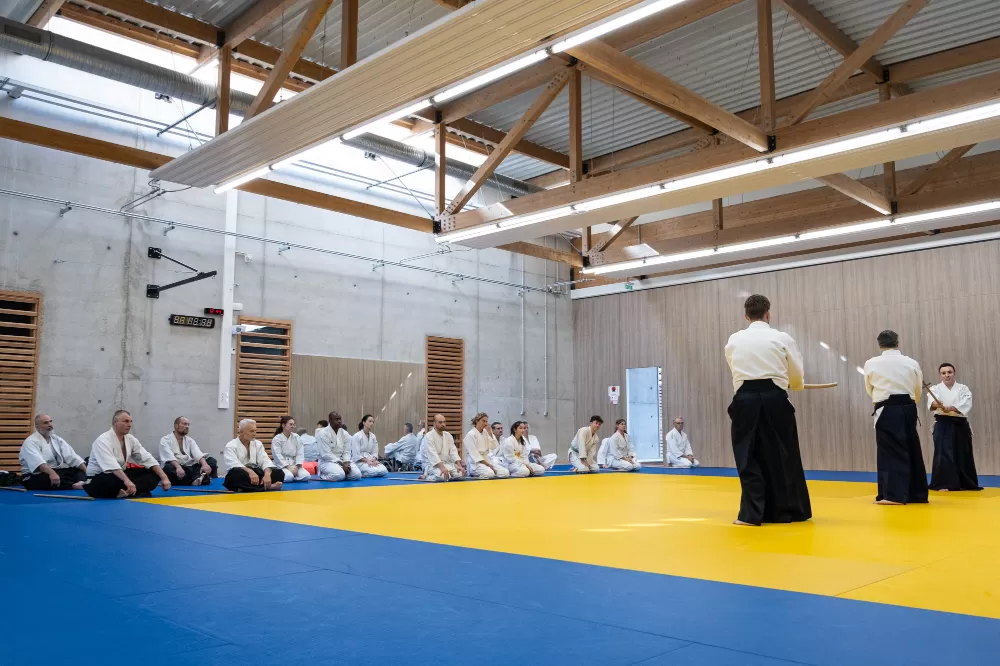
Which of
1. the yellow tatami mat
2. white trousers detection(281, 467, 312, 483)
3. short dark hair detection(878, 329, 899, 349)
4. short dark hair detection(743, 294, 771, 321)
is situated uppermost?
Result: short dark hair detection(743, 294, 771, 321)

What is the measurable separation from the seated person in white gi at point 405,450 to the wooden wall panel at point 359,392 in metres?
0.38

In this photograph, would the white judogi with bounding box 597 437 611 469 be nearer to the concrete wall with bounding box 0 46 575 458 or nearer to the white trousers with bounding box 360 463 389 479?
→ the concrete wall with bounding box 0 46 575 458

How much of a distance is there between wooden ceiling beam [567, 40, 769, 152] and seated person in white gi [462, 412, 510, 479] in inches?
248

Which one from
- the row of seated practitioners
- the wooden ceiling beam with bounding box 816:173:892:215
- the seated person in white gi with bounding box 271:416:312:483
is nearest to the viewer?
the row of seated practitioners

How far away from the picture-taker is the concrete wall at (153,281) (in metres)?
11.1

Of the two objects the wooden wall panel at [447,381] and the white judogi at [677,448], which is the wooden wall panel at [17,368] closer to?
the wooden wall panel at [447,381]

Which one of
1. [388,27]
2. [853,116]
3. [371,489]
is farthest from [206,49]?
[853,116]

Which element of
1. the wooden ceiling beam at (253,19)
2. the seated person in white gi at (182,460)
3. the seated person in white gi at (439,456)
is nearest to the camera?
the wooden ceiling beam at (253,19)

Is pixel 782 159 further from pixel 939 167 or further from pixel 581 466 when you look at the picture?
pixel 581 466

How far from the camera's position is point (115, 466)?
25.7ft

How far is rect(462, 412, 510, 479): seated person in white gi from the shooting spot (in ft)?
41.1

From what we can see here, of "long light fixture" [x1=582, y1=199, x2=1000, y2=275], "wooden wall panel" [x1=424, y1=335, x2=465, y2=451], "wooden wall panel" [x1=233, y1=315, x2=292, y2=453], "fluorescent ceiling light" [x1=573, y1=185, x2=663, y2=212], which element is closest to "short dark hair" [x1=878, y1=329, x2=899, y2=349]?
"fluorescent ceiling light" [x1=573, y1=185, x2=663, y2=212]

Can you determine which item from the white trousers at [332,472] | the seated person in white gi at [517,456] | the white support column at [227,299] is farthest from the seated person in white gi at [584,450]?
the white support column at [227,299]

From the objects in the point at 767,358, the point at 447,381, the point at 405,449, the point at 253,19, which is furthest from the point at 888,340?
the point at 447,381
